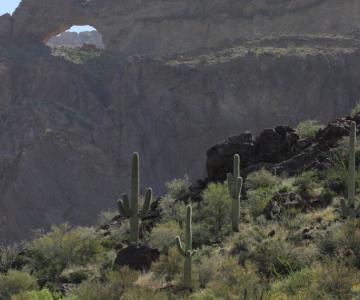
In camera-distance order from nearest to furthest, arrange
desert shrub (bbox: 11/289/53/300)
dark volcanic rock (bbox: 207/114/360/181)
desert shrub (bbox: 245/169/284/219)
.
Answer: desert shrub (bbox: 11/289/53/300) < desert shrub (bbox: 245/169/284/219) < dark volcanic rock (bbox: 207/114/360/181)

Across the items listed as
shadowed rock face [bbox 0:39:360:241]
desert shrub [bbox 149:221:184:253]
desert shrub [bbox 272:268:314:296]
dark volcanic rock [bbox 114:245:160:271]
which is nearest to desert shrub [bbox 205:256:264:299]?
desert shrub [bbox 272:268:314:296]

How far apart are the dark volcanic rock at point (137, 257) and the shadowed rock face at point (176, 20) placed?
58202mm

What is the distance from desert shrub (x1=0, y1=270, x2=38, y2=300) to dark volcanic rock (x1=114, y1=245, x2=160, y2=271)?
221 cm

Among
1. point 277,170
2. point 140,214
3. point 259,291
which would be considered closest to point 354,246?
point 259,291

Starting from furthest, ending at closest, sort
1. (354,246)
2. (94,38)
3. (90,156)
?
(94,38)
(90,156)
(354,246)

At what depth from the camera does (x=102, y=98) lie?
236 feet

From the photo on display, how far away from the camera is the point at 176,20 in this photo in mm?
82188

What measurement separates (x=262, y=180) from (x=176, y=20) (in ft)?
193

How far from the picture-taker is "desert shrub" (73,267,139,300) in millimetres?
16422

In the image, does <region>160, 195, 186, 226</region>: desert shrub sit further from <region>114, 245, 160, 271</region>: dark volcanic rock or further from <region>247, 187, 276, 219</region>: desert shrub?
<region>114, 245, 160, 271</region>: dark volcanic rock

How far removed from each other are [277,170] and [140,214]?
6668 mm

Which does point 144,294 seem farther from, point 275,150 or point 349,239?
point 275,150

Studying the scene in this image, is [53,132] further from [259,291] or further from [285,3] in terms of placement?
[259,291]

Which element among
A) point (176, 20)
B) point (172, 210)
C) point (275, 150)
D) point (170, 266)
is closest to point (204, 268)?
point (170, 266)
